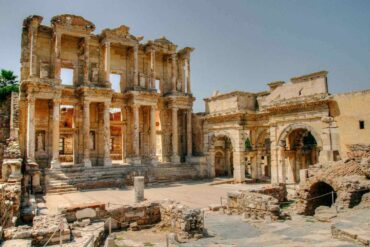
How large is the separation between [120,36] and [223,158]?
592 inches

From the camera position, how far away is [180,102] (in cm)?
2948

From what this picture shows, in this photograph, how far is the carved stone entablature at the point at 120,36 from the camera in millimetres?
26109

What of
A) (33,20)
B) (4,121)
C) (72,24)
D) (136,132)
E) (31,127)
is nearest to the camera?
(31,127)

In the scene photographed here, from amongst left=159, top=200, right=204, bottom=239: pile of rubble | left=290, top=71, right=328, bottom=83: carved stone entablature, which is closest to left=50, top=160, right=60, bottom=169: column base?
left=159, top=200, right=204, bottom=239: pile of rubble

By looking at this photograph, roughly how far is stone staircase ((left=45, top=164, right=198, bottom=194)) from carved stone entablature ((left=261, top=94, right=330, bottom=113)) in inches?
377

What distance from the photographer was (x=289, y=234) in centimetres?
986

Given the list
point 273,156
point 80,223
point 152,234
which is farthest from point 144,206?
point 273,156

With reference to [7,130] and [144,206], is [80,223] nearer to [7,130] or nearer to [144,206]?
[144,206]

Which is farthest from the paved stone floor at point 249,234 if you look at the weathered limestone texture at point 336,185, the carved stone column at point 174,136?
the carved stone column at point 174,136

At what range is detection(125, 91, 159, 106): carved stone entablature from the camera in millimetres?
26594

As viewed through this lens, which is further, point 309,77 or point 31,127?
point 31,127

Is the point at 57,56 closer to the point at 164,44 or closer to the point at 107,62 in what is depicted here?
the point at 107,62

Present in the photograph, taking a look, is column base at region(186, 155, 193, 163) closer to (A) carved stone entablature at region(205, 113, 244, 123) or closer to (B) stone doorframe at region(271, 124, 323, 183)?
(A) carved stone entablature at region(205, 113, 244, 123)

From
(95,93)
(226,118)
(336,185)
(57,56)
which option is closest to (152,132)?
(95,93)
